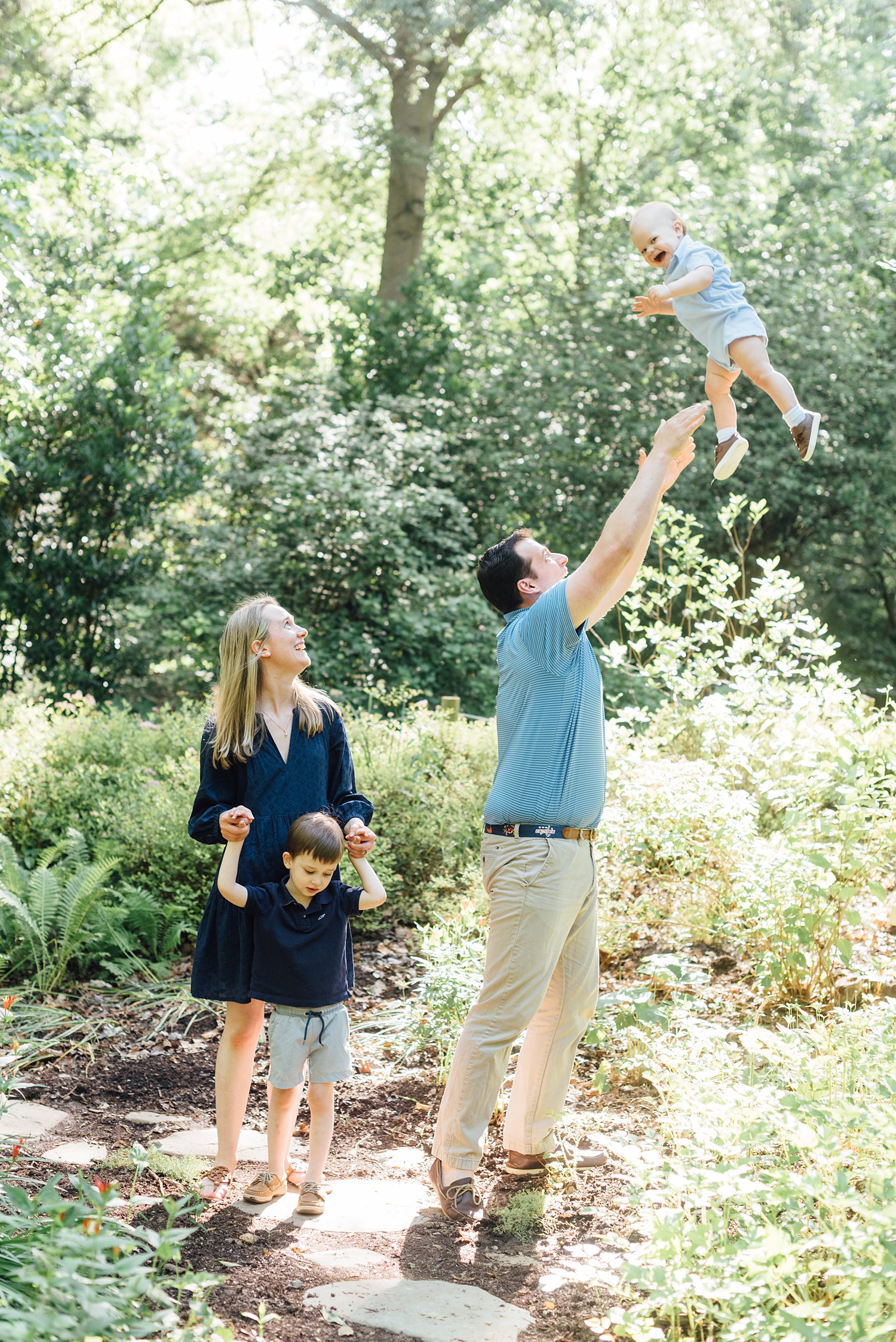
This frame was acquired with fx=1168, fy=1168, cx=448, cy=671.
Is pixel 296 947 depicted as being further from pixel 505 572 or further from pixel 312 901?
pixel 505 572

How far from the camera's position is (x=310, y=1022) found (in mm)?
3275

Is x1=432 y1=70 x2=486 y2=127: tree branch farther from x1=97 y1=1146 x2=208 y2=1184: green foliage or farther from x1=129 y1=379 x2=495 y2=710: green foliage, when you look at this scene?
x1=97 y1=1146 x2=208 y2=1184: green foliage

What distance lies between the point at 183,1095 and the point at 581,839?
2.04 meters

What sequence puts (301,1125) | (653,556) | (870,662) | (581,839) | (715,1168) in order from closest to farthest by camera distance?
(715,1168) → (581,839) → (301,1125) → (653,556) → (870,662)

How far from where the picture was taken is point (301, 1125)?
417cm

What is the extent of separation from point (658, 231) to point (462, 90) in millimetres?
12882

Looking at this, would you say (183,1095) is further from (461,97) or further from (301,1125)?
(461,97)

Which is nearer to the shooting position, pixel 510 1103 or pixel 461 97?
pixel 510 1103

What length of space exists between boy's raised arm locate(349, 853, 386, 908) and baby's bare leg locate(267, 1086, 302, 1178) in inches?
21.9

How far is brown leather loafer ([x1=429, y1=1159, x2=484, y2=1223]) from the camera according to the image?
3236mm

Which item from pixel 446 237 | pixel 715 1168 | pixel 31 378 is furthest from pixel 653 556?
pixel 715 1168

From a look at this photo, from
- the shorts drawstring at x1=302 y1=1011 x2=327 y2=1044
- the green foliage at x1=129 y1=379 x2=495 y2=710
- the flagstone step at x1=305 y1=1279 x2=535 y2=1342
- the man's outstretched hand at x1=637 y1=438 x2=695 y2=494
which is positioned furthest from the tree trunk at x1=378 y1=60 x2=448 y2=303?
the flagstone step at x1=305 y1=1279 x2=535 y2=1342

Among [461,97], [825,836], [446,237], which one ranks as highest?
[461,97]

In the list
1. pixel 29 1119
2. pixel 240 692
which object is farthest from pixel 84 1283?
pixel 29 1119
